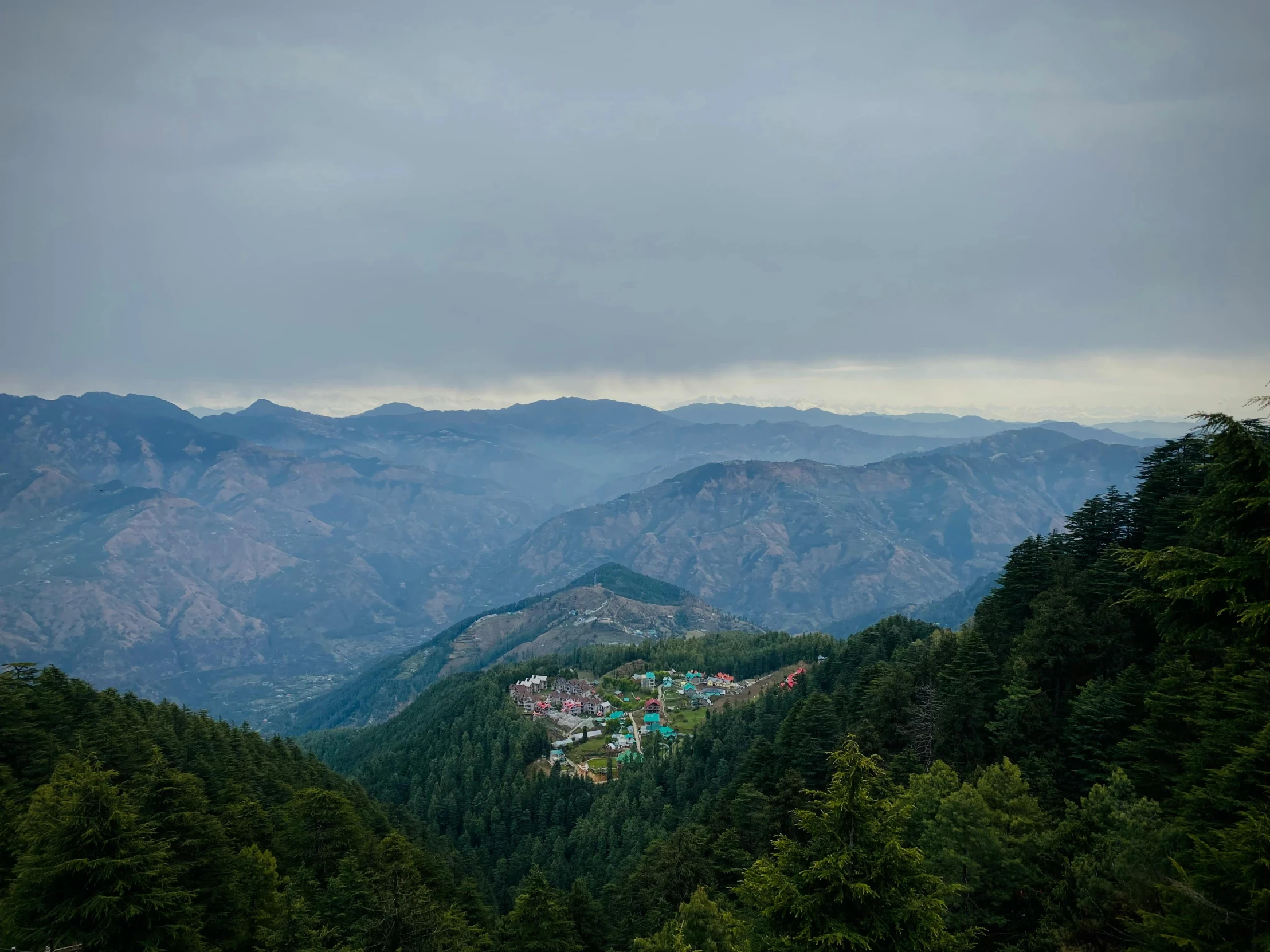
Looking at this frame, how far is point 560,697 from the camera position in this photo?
587ft

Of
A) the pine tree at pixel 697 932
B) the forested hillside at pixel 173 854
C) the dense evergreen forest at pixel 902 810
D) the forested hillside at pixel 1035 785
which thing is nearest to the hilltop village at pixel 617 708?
the forested hillside at pixel 1035 785

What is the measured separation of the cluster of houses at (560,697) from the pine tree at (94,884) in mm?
148013

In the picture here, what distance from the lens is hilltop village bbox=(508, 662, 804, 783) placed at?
428 feet

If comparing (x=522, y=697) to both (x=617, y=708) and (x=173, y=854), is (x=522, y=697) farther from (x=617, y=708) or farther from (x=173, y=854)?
(x=173, y=854)

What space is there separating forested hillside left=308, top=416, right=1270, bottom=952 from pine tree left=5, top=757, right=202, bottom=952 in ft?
56.3

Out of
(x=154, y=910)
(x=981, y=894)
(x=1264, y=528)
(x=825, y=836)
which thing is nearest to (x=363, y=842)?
(x=154, y=910)

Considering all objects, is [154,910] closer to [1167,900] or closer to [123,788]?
[123,788]

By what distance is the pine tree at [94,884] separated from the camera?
19.5 m

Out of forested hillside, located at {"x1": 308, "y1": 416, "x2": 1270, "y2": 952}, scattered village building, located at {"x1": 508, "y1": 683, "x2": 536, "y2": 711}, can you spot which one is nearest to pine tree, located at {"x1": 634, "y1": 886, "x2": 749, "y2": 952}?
forested hillside, located at {"x1": 308, "y1": 416, "x2": 1270, "y2": 952}

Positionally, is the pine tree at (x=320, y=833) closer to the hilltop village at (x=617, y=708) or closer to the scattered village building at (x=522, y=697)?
the hilltop village at (x=617, y=708)

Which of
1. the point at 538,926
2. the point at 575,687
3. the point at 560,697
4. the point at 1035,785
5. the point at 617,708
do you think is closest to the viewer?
the point at 1035,785

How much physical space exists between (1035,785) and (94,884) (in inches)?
1495

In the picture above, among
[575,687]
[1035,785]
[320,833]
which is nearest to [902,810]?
[1035,785]

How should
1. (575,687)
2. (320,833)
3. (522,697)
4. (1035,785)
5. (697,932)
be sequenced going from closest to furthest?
(697,932), (1035,785), (320,833), (522,697), (575,687)
